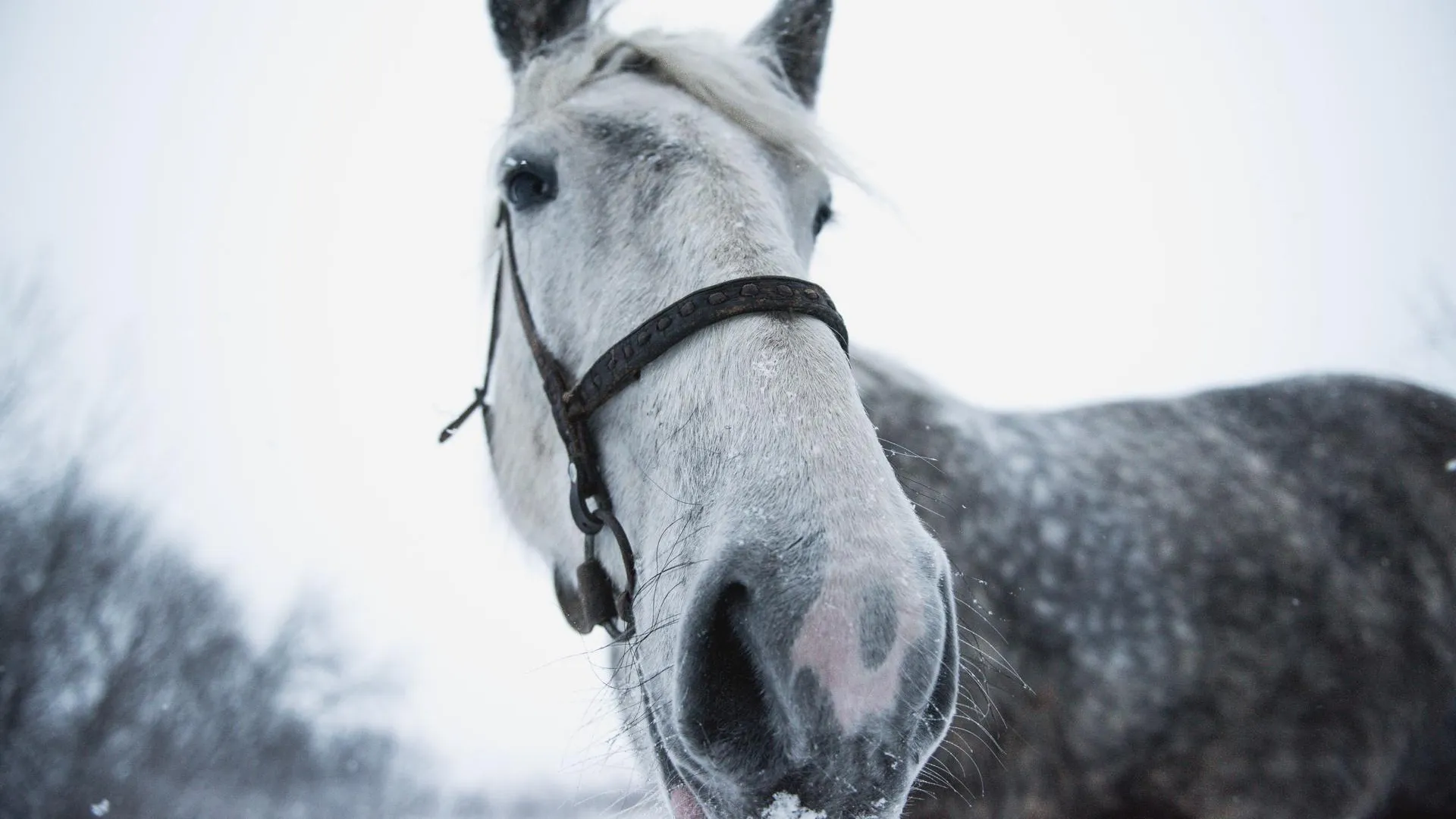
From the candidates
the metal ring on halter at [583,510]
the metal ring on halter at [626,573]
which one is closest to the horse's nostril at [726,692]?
the metal ring on halter at [626,573]

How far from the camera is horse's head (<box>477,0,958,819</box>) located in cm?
93

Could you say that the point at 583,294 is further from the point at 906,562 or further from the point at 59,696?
the point at 59,696

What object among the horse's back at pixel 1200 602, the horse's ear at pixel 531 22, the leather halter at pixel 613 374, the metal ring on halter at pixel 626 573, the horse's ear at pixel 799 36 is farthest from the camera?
the horse's ear at pixel 799 36

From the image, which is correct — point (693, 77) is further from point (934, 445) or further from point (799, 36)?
point (934, 445)

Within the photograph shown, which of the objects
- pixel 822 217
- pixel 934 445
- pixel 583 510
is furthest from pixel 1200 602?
pixel 583 510

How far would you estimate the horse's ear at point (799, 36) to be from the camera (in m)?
2.75

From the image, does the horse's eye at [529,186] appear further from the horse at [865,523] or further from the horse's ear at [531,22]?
the horse's ear at [531,22]

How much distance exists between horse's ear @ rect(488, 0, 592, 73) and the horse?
13 millimetres

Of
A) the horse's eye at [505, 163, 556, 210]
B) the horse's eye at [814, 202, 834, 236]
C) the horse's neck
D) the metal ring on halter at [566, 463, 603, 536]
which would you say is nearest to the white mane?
the horse's eye at [814, 202, 834, 236]

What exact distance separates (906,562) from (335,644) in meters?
28.9

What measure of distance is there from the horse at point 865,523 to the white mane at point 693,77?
0.01m

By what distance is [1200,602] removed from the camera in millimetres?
2443

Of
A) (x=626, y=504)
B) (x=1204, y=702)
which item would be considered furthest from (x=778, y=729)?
(x=1204, y=702)

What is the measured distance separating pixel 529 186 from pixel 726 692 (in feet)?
4.94
